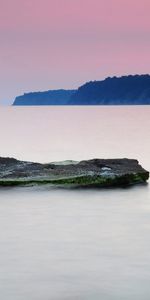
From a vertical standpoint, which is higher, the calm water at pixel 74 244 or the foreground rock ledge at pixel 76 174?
the foreground rock ledge at pixel 76 174

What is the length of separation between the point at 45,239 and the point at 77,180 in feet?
25.9

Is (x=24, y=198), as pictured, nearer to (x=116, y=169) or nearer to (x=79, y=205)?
(x=79, y=205)

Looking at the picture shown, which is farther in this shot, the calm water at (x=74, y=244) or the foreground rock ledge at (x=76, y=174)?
the foreground rock ledge at (x=76, y=174)

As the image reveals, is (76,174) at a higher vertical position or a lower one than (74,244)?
higher

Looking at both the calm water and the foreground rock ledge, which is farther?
the foreground rock ledge

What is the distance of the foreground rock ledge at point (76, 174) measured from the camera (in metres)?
24.4

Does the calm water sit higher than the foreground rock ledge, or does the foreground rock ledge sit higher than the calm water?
the foreground rock ledge

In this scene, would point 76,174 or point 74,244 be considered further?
point 76,174

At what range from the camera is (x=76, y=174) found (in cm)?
Answer: 2462

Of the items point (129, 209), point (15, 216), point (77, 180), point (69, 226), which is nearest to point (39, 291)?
point (69, 226)

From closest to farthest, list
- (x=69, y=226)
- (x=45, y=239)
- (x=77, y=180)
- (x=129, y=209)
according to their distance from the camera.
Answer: (x=45, y=239) < (x=69, y=226) < (x=129, y=209) < (x=77, y=180)

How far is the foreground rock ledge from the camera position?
24422mm

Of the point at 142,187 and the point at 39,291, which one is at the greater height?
the point at 142,187

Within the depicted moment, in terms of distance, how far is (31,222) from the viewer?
62.8 feet
